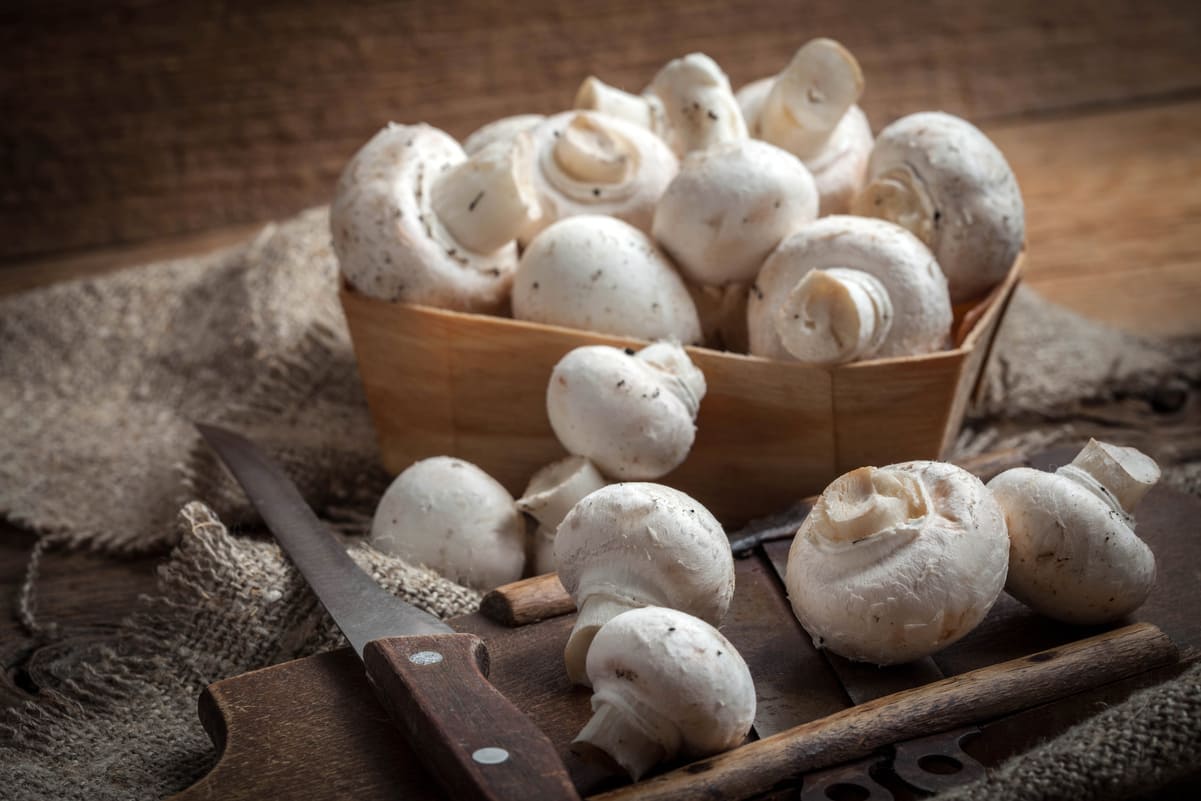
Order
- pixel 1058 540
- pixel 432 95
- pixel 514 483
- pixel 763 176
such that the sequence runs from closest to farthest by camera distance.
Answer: pixel 1058 540 < pixel 763 176 < pixel 514 483 < pixel 432 95

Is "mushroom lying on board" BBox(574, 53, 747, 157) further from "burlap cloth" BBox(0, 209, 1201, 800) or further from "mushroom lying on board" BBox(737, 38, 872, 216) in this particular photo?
"burlap cloth" BBox(0, 209, 1201, 800)

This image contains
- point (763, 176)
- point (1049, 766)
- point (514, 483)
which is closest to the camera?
point (1049, 766)

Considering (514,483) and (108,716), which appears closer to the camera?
(108,716)

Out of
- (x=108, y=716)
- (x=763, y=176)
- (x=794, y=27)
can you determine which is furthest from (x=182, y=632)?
(x=794, y=27)

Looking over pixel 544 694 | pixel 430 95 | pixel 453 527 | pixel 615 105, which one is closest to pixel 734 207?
pixel 615 105

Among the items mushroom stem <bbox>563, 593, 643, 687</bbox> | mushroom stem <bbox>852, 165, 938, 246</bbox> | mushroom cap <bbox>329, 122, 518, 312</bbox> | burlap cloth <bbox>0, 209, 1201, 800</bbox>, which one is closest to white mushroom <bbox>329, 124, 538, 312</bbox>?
mushroom cap <bbox>329, 122, 518, 312</bbox>

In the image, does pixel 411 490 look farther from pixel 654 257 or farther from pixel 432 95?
pixel 432 95

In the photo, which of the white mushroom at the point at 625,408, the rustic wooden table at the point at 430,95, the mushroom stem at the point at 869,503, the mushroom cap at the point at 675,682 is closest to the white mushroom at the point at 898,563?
the mushroom stem at the point at 869,503

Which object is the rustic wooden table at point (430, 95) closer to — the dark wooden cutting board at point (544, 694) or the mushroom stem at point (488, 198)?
the mushroom stem at point (488, 198)
